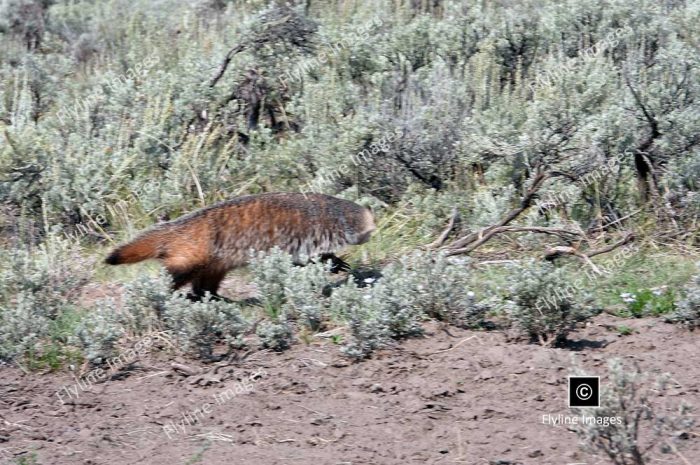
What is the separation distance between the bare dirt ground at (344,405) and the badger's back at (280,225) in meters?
1.04

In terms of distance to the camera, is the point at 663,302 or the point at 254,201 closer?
the point at 663,302

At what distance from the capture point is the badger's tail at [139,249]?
6059 millimetres

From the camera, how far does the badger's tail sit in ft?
19.9

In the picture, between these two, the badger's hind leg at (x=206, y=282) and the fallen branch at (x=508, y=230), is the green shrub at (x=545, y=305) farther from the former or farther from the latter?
the badger's hind leg at (x=206, y=282)

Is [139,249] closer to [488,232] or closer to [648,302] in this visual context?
[488,232]

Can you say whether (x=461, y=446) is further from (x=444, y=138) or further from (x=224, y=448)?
(x=444, y=138)

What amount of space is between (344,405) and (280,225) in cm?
194

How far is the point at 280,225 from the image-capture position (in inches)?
260

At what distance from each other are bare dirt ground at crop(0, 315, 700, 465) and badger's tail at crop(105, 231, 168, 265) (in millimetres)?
773

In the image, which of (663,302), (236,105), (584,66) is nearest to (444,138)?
(584,66)

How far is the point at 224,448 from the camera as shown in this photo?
456 cm

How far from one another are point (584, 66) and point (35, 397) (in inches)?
194

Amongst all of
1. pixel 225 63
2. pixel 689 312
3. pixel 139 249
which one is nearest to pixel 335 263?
pixel 139 249

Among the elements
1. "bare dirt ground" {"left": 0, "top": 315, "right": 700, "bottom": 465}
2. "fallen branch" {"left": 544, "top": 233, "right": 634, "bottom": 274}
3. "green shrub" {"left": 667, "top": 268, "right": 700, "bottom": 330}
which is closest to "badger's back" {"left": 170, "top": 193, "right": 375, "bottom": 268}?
"bare dirt ground" {"left": 0, "top": 315, "right": 700, "bottom": 465}
